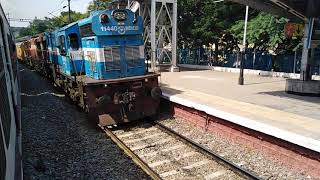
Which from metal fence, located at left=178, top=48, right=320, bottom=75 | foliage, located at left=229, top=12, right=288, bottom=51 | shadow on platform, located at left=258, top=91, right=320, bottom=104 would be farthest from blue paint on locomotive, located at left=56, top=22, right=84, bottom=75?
foliage, located at left=229, top=12, right=288, bottom=51

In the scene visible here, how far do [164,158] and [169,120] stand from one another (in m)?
3.60

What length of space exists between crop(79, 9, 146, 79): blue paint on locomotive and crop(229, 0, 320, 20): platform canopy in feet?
14.6

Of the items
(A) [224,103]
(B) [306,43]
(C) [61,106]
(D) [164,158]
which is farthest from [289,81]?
(C) [61,106]

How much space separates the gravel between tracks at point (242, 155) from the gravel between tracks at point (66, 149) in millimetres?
2358

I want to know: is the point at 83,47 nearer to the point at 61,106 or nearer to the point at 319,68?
the point at 61,106

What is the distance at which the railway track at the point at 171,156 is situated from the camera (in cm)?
731

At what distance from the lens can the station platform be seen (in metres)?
7.71

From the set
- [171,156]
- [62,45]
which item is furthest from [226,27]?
[171,156]

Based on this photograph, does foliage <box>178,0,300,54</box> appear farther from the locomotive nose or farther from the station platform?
the locomotive nose

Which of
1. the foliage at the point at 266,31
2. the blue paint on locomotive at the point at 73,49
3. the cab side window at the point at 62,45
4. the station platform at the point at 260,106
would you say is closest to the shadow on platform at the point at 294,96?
the station platform at the point at 260,106

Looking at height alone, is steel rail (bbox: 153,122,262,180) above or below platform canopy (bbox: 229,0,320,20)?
below

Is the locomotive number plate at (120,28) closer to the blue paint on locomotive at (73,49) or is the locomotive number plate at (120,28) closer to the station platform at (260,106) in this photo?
the blue paint on locomotive at (73,49)

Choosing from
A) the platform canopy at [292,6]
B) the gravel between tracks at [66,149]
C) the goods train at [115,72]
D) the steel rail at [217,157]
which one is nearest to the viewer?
the steel rail at [217,157]

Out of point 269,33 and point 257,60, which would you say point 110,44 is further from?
point 257,60
